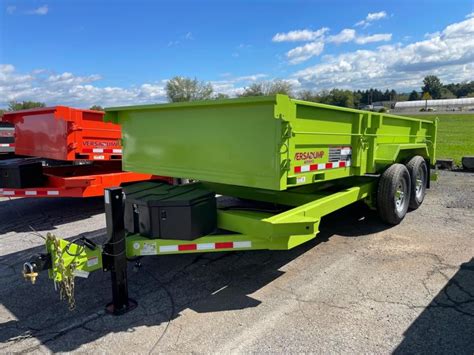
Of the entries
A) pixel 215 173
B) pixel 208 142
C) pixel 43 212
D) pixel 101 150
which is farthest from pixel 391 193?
pixel 43 212

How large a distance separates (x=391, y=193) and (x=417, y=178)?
1673 millimetres

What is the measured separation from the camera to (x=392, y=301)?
3400 millimetres

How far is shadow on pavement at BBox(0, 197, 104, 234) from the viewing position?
6.14m

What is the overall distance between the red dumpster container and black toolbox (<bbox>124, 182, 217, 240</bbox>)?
3159 millimetres

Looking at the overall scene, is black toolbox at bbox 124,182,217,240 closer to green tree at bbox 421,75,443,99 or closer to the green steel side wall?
the green steel side wall

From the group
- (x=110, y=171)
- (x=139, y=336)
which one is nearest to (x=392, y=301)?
(x=139, y=336)

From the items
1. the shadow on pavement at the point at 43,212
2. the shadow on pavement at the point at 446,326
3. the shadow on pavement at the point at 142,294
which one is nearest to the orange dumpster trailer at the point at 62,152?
the shadow on pavement at the point at 43,212

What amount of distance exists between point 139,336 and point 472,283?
3175 millimetres

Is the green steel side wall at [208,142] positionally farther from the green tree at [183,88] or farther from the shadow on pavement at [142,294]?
the green tree at [183,88]

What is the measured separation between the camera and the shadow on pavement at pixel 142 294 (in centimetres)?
300

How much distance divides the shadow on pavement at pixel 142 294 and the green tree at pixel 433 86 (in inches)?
5406

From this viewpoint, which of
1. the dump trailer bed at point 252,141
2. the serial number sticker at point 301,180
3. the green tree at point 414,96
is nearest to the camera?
→ the dump trailer bed at point 252,141

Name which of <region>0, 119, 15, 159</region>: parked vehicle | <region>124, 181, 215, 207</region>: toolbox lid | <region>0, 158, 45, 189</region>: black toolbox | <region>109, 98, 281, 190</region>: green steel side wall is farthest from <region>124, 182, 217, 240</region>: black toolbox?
<region>0, 119, 15, 159</region>: parked vehicle

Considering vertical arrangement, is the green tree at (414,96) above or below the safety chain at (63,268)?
above
